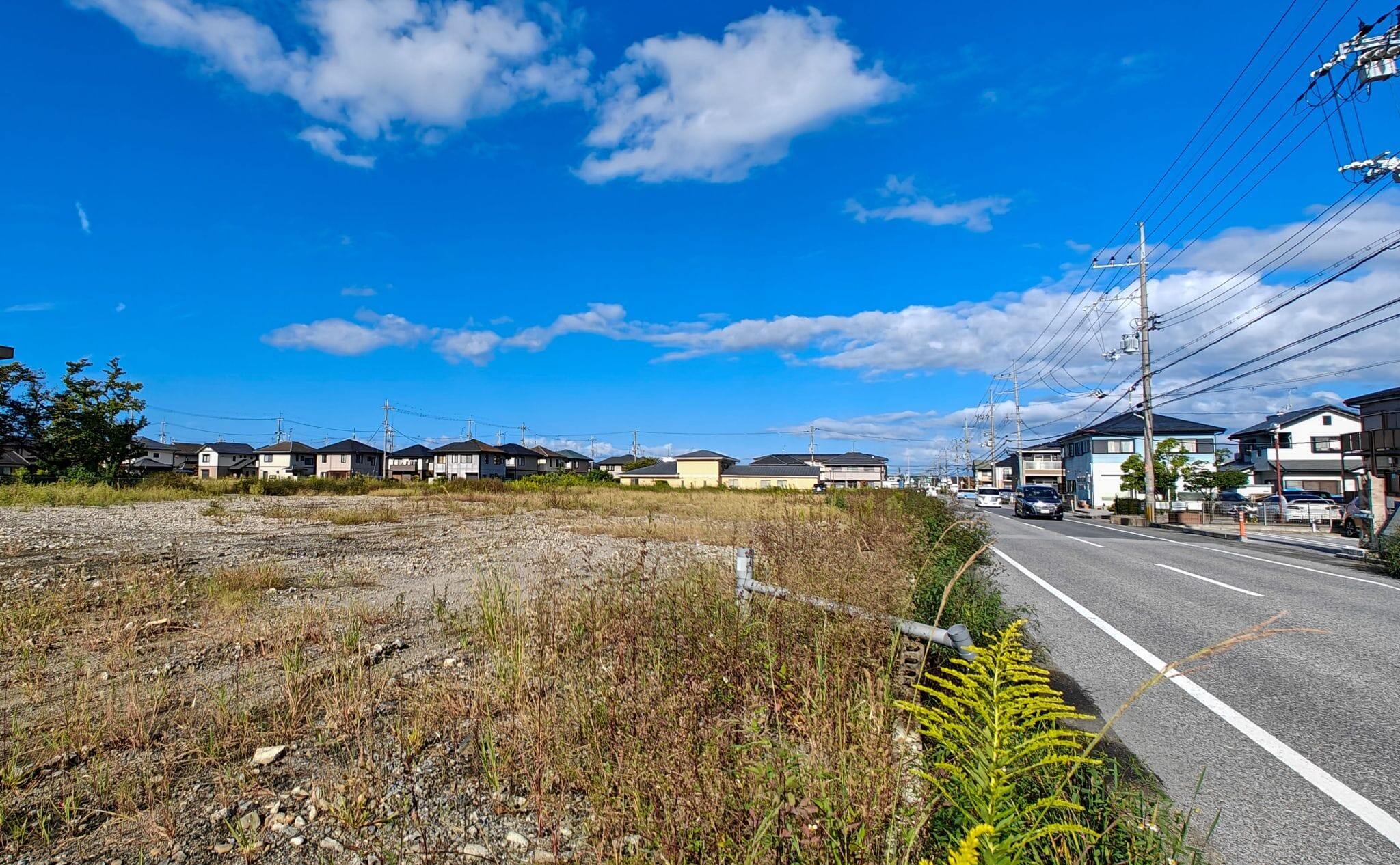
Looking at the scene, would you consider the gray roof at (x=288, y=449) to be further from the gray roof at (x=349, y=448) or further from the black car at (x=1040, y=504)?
the black car at (x=1040, y=504)

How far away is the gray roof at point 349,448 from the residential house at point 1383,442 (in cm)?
8652

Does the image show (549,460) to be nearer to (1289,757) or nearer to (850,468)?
(850,468)

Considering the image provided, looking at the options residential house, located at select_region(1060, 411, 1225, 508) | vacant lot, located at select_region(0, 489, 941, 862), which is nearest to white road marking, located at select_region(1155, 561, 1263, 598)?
vacant lot, located at select_region(0, 489, 941, 862)

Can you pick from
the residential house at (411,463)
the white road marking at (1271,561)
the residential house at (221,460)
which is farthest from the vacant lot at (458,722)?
the residential house at (221,460)

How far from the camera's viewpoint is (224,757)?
10.9 feet

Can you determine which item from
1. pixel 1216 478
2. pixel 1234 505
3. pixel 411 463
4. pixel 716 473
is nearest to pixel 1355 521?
pixel 1234 505

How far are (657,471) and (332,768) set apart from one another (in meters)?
78.7

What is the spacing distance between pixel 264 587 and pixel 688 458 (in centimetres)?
7369

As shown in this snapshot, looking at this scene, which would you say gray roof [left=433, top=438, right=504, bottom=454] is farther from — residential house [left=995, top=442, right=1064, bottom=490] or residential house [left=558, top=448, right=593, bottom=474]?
residential house [left=995, top=442, right=1064, bottom=490]

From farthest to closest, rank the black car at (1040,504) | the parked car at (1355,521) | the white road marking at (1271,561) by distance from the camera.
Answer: the black car at (1040,504) → the parked car at (1355,521) → the white road marking at (1271,561)

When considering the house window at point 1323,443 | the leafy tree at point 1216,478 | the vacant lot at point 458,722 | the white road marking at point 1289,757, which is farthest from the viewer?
the house window at point 1323,443

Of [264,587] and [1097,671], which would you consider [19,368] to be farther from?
[1097,671]

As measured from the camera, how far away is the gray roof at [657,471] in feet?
259

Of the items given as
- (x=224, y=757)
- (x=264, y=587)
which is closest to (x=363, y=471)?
(x=264, y=587)
